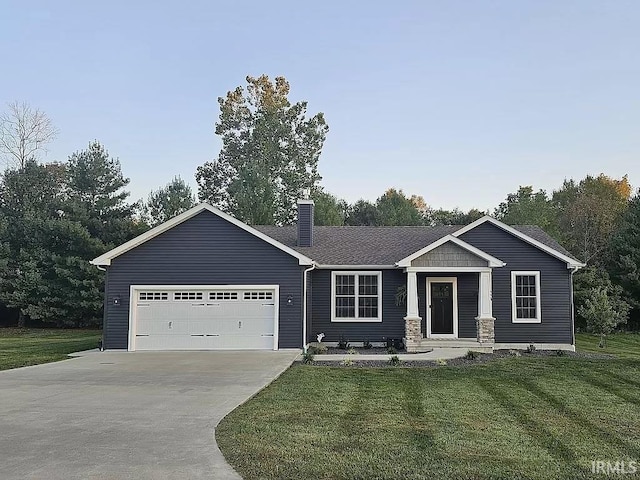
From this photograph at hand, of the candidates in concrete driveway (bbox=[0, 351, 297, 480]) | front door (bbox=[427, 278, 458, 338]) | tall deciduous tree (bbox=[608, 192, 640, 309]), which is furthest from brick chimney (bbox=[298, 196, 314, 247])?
tall deciduous tree (bbox=[608, 192, 640, 309])

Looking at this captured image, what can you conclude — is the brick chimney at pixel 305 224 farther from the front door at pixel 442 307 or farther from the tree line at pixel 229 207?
the tree line at pixel 229 207

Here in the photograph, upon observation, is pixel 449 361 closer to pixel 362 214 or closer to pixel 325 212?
pixel 325 212

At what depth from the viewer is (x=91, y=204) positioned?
31.6m

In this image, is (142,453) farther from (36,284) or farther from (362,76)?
(36,284)

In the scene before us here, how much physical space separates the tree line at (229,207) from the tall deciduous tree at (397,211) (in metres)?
0.13

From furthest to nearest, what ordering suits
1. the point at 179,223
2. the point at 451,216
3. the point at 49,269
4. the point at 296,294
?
1. the point at 451,216
2. the point at 49,269
3. the point at 179,223
4. the point at 296,294

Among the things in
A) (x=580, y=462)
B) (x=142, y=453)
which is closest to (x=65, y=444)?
(x=142, y=453)

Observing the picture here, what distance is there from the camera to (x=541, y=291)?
17953mm

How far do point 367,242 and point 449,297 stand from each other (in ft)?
12.4

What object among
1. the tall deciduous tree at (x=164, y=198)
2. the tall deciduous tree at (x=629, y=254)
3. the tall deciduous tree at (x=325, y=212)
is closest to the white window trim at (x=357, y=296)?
the tall deciduous tree at (x=629, y=254)

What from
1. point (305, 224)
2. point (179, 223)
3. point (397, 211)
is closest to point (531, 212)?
point (397, 211)

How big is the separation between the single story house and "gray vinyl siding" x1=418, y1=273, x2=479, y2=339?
0.03 metres

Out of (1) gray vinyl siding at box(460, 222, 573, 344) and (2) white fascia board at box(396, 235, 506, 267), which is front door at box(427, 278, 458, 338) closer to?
(1) gray vinyl siding at box(460, 222, 573, 344)

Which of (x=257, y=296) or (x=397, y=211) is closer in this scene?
(x=257, y=296)
